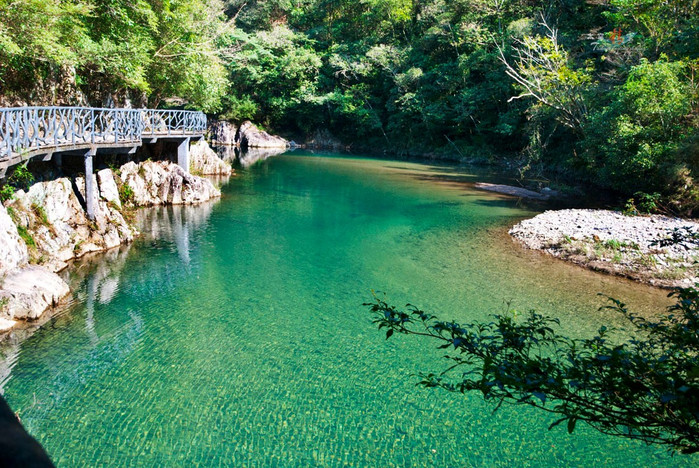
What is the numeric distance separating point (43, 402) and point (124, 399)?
106 cm

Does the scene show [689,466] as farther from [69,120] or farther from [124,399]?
[69,120]

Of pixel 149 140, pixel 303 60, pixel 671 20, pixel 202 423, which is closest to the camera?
pixel 202 423

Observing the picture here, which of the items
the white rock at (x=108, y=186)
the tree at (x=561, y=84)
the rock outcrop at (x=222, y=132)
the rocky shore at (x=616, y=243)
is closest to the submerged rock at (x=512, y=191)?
the tree at (x=561, y=84)

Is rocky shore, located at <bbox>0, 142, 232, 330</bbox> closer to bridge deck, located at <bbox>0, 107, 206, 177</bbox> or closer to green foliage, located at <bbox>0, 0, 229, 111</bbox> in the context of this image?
bridge deck, located at <bbox>0, 107, 206, 177</bbox>

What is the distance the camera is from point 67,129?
12961mm

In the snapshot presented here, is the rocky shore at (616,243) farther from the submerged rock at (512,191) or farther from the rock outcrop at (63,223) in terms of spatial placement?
the rock outcrop at (63,223)

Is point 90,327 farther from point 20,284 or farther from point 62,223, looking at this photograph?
point 62,223

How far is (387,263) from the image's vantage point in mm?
13344

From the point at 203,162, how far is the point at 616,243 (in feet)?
68.4

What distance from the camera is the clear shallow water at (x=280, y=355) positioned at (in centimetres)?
624

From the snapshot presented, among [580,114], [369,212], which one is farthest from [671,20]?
[369,212]

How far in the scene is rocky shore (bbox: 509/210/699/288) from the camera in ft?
40.8

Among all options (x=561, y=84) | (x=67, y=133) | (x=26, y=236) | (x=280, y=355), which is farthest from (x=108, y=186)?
(x=561, y=84)

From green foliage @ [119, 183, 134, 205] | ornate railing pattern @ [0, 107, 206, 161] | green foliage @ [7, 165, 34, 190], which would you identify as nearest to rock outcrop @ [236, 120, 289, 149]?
ornate railing pattern @ [0, 107, 206, 161]
